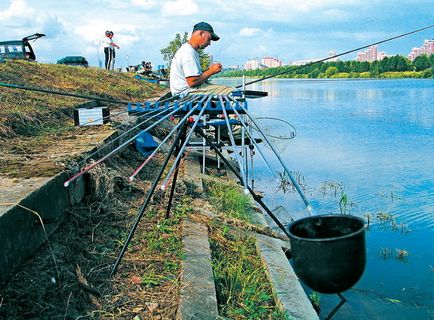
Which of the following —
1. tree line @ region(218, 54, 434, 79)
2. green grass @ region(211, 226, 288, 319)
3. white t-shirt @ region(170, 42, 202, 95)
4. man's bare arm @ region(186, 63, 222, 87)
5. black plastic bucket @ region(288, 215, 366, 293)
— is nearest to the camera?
black plastic bucket @ region(288, 215, 366, 293)

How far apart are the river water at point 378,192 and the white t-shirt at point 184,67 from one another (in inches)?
66.0

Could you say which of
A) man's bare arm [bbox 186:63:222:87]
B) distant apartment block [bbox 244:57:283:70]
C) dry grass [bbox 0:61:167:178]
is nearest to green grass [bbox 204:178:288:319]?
man's bare arm [bbox 186:63:222:87]

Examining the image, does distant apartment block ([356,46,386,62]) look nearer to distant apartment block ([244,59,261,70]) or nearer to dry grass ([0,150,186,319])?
distant apartment block ([244,59,261,70])

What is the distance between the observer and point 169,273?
362 cm

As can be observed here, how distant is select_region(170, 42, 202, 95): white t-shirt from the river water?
168cm

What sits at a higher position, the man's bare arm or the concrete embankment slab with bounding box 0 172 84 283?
the man's bare arm

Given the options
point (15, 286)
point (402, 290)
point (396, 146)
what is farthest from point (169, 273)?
point (396, 146)

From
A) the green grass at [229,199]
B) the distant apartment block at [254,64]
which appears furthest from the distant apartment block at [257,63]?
the green grass at [229,199]

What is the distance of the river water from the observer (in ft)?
17.7

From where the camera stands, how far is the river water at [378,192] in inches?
212

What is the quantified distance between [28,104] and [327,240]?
6505 millimetres

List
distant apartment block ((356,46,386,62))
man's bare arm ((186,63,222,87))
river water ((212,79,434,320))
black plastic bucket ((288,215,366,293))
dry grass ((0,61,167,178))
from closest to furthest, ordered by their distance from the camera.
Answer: black plastic bucket ((288,215,366,293)) < dry grass ((0,61,167,178)) < river water ((212,79,434,320)) < man's bare arm ((186,63,222,87)) < distant apartment block ((356,46,386,62))

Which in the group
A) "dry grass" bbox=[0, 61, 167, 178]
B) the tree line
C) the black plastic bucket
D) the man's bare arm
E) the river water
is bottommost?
the river water

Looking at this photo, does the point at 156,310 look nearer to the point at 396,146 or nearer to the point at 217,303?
the point at 217,303
